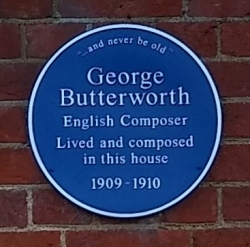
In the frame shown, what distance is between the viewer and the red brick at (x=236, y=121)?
1551mm

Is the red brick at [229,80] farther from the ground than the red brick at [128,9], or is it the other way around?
the red brick at [128,9]

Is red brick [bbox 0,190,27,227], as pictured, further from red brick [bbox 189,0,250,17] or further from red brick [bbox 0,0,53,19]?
red brick [bbox 189,0,250,17]

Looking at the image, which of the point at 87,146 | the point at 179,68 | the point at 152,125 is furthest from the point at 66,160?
the point at 179,68

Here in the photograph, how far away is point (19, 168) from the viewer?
1.55 meters

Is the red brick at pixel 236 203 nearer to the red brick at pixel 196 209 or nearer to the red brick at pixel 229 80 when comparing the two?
the red brick at pixel 196 209

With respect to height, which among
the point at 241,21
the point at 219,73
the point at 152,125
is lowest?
the point at 152,125

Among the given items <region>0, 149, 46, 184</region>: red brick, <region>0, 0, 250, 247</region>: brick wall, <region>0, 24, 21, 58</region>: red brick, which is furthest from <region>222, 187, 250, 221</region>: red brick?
<region>0, 24, 21, 58</region>: red brick

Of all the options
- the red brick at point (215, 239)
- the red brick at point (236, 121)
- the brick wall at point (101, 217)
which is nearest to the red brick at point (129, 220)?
the brick wall at point (101, 217)

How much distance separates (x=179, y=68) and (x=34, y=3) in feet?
1.25

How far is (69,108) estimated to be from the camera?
1531mm

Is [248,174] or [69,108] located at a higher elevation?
[69,108]

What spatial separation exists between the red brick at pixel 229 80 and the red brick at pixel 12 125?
0.47 m

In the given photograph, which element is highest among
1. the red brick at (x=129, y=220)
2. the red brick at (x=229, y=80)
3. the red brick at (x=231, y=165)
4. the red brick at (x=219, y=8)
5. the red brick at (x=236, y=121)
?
the red brick at (x=219, y=8)

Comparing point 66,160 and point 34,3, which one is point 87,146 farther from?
point 34,3
